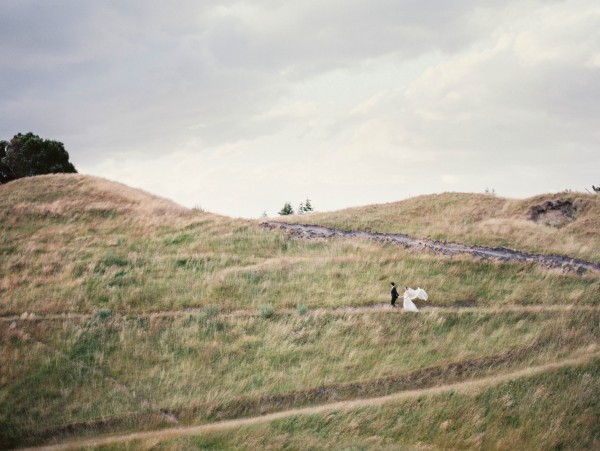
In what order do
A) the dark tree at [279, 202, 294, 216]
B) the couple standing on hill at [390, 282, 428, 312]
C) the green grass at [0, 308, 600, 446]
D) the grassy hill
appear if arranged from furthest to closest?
the dark tree at [279, 202, 294, 216]
the couple standing on hill at [390, 282, 428, 312]
the green grass at [0, 308, 600, 446]
the grassy hill

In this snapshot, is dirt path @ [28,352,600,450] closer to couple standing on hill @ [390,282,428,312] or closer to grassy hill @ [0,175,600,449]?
grassy hill @ [0,175,600,449]

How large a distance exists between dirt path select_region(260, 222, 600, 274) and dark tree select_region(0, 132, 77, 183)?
37.4 metres

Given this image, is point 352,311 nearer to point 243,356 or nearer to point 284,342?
point 284,342

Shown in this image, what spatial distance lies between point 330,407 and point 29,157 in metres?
56.4

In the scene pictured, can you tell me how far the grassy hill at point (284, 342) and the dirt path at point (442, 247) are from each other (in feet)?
4.88

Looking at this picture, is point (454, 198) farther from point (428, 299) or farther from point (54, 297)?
point (54, 297)

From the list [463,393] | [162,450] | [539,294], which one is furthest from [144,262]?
[539,294]

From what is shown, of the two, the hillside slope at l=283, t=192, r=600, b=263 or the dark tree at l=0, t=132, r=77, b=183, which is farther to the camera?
the dark tree at l=0, t=132, r=77, b=183

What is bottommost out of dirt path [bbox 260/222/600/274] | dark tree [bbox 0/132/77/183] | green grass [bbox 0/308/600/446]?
green grass [bbox 0/308/600/446]

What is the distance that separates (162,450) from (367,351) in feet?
25.2

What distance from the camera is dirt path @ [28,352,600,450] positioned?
12.9m

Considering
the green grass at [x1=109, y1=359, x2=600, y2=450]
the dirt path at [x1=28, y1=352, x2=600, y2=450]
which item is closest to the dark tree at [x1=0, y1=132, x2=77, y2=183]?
the dirt path at [x1=28, y1=352, x2=600, y2=450]

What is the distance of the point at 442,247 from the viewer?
29141 millimetres

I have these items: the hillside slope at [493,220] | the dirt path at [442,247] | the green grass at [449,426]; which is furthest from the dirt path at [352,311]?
the hillside slope at [493,220]
